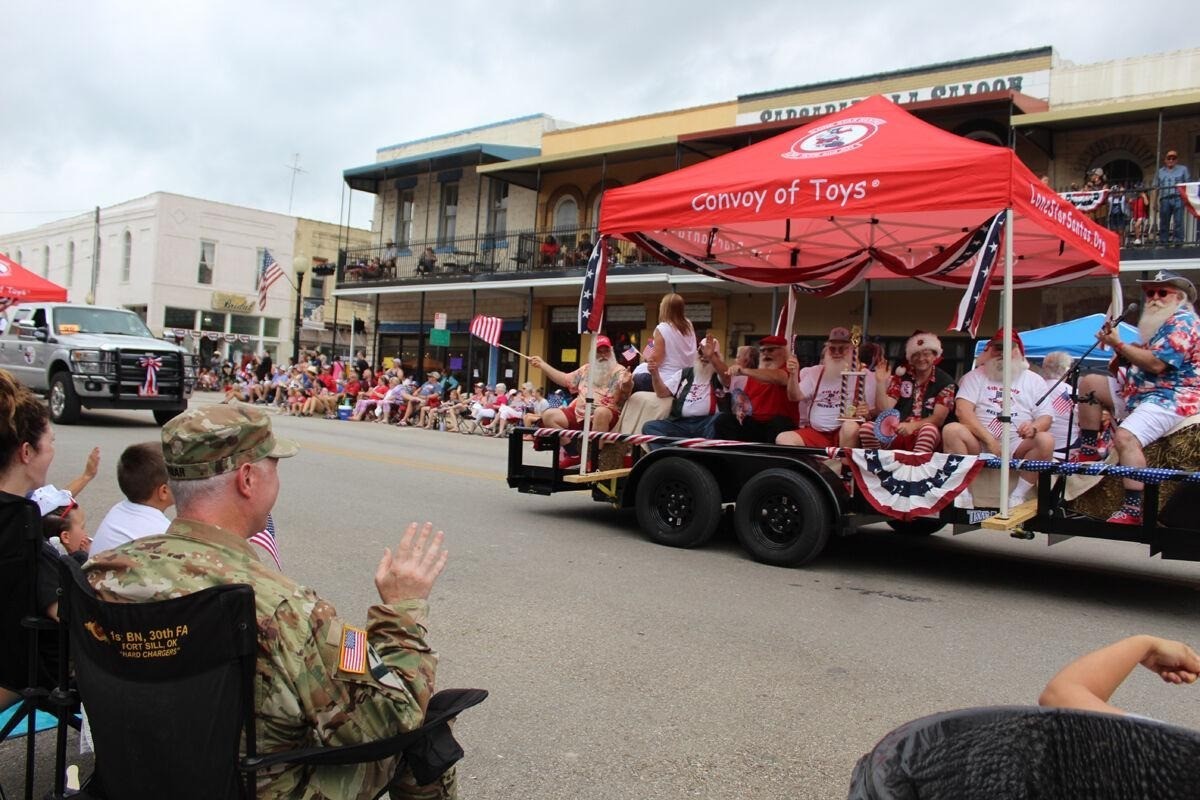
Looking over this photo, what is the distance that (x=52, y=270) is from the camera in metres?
54.2

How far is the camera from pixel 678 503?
8.09 m

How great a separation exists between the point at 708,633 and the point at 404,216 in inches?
1161

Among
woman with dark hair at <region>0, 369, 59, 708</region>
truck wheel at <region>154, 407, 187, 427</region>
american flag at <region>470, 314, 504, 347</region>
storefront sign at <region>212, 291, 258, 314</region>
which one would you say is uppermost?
storefront sign at <region>212, 291, 258, 314</region>

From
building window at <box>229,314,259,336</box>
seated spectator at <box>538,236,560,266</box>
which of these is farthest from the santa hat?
building window at <box>229,314,259,336</box>

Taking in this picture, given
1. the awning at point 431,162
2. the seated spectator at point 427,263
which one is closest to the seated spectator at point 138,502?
the awning at point 431,162

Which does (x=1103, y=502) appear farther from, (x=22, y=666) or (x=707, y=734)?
(x=22, y=666)

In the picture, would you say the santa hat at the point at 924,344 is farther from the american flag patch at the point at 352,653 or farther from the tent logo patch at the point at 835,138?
the american flag patch at the point at 352,653

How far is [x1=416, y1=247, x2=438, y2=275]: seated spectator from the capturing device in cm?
2911

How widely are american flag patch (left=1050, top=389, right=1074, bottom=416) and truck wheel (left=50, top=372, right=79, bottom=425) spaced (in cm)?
1500

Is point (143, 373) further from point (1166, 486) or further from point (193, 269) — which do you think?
point (193, 269)

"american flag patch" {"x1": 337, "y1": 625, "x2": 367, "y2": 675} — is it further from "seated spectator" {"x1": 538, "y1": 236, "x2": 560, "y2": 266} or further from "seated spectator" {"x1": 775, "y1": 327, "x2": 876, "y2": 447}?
"seated spectator" {"x1": 538, "y1": 236, "x2": 560, "y2": 266}

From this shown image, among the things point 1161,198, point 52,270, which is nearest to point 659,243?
point 1161,198

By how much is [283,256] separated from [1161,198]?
138ft

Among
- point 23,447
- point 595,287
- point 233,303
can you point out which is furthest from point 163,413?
point 233,303
